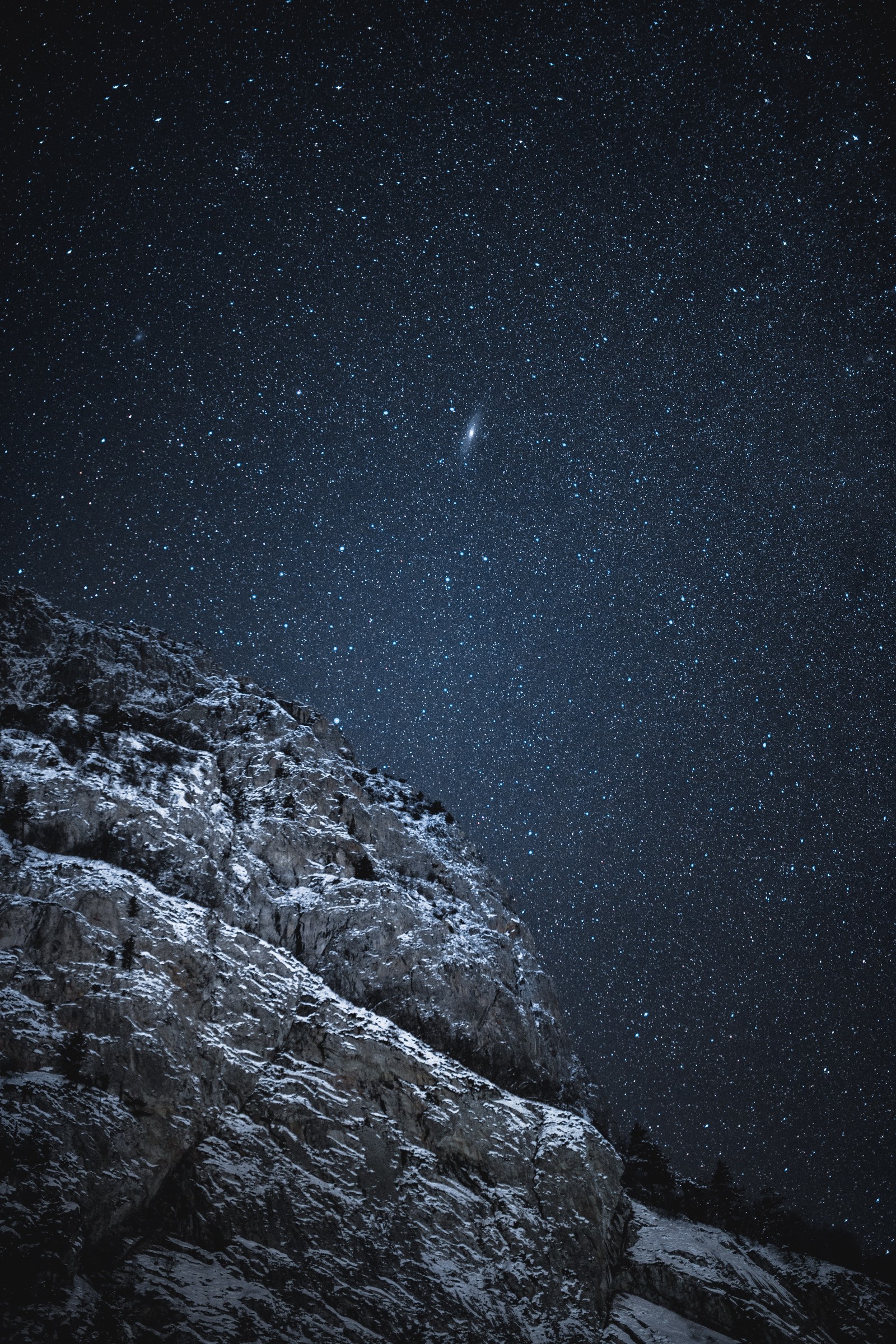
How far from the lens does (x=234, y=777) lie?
78.8m

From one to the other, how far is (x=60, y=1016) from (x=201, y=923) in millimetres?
12644

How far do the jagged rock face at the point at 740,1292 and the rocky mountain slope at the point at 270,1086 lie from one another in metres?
0.24

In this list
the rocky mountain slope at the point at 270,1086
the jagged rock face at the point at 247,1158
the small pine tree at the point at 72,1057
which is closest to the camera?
the jagged rock face at the point at 247,1158

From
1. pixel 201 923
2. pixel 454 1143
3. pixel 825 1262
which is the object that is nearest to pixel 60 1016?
pixel 201 923

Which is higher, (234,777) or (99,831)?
(234,777)

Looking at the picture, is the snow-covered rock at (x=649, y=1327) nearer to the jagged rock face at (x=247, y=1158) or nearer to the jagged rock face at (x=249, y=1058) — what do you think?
the jagged rock face at (x=249, y=1058)

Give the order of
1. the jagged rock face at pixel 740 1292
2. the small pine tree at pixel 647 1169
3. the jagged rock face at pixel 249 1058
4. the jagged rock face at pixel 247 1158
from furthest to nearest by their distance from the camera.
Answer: the small pine tree at pixel 647 1169 < the jagged rock face at pixel 740 1292 < the jagged rock face at pixel 249 1058 < the jagged rock face at pixel 247 1158

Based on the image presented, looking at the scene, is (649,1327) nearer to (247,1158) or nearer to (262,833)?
(247,1158)

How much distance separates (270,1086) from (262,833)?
82.4ft

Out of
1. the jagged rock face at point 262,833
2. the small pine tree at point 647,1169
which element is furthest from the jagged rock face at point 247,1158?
the small pine tree at point 647,1169

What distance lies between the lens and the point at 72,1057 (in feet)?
153

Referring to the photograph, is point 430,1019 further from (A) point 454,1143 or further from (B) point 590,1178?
(B) point 590,1178

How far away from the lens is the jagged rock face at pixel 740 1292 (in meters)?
53.7

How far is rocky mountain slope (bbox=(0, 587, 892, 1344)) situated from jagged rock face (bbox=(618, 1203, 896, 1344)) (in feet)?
0.80
